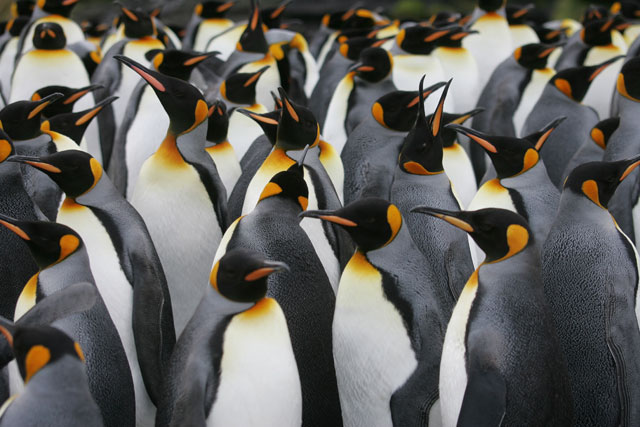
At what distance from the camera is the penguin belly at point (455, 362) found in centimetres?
221

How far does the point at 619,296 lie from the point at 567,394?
0.42 m

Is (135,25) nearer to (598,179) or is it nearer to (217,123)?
(217,123)

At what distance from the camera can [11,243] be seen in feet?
9.18

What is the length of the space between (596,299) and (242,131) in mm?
2391

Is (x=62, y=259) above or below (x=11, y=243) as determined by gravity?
above

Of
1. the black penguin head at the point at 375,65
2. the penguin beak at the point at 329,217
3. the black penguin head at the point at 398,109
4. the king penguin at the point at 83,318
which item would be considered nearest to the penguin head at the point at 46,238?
the king penguin at the point at 83,318

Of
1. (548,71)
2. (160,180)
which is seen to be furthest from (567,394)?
(548,71)

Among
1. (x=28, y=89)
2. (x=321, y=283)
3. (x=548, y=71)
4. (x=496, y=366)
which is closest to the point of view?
(x=496, y=366)

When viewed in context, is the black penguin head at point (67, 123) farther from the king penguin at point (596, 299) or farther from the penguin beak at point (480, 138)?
the king penguin at point (596, 299)

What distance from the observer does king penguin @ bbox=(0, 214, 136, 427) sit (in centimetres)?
229

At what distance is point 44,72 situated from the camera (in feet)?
15.7

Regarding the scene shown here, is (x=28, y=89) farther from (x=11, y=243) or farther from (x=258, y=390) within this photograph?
(x=258, y=390)

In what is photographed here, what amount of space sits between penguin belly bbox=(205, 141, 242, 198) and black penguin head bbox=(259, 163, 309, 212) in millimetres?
1160

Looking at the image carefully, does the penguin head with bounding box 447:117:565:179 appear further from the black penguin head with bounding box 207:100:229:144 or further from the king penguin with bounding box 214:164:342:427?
the black penguin head with bounding box 207:100:229:144
